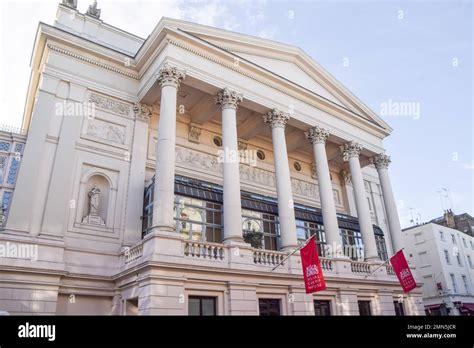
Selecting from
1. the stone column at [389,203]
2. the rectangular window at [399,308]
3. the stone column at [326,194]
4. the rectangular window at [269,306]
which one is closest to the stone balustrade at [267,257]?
the rectangular window at [269,306]

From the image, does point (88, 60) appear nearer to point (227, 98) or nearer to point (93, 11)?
point (93, 11)

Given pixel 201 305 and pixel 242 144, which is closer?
pixel 201 305

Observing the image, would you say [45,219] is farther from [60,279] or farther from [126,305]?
[126,305]

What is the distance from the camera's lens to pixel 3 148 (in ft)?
49.0

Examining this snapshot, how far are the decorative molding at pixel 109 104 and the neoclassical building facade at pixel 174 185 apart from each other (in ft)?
0.18

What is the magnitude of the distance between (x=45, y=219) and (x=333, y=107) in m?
16.9

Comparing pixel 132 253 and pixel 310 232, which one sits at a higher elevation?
pixel 310 232

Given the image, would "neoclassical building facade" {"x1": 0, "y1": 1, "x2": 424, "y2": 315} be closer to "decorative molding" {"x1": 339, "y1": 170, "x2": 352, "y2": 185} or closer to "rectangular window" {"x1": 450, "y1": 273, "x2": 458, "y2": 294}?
"decorative molding" {"x1": 339, "y1": 170, "x2": 352, "y2": 185}

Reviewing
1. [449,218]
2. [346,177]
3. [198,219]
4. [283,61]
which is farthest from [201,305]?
[449,218]

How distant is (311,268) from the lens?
1385 cm

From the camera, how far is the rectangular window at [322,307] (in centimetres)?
1631

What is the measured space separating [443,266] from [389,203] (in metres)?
20.3

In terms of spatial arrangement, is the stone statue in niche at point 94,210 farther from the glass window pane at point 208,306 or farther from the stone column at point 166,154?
the glass window pane at point 208,306

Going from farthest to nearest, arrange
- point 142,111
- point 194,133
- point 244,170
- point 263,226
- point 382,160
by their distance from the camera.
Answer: point 382,160 → point 244,170 → point 194,133 → point 263,226 → point 142,111
